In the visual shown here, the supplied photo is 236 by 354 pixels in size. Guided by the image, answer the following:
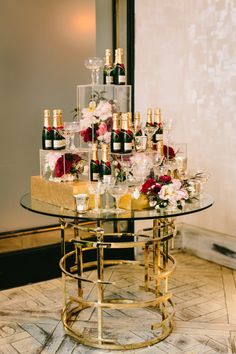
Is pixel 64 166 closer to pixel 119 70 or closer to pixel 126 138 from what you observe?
pixel 126 138

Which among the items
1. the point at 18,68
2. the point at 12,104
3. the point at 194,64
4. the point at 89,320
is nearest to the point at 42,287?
the point at 89,320

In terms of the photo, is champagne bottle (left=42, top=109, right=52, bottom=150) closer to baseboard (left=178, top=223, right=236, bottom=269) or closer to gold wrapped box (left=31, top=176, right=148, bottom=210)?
gold wrapped box (left=31, top=176, right=148, bottom=210)

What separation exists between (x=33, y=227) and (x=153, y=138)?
1.36m

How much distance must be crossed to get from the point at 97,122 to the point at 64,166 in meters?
0.35

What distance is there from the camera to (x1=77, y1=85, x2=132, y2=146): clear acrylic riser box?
3.15 metres

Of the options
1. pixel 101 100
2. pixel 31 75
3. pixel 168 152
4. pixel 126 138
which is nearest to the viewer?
pixel 126 138

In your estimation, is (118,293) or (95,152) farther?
(118,293)

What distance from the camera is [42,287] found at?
3.94 meters

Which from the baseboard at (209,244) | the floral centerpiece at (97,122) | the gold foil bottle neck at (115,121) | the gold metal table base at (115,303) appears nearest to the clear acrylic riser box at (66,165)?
the floral centerpiece at (97,122)

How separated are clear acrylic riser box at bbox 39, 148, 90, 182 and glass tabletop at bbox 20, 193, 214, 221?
19cm

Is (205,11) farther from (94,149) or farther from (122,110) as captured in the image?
(94,149)

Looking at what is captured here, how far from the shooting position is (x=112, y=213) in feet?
8.89

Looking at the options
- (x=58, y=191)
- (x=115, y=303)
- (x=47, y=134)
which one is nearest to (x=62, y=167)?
(x=58, y=191)

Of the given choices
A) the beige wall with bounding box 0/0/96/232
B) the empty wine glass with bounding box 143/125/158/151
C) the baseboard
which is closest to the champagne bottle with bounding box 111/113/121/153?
the empty wine glass with bounding box 143/125/158/151
